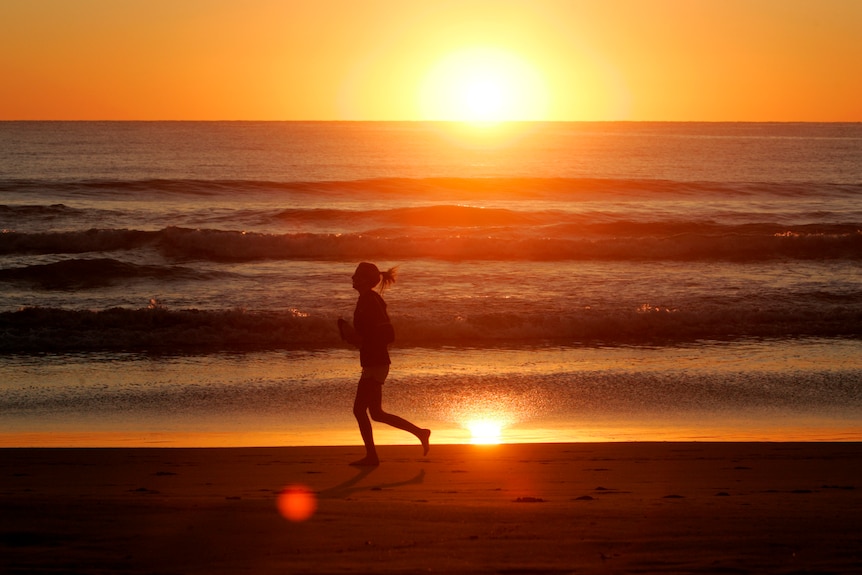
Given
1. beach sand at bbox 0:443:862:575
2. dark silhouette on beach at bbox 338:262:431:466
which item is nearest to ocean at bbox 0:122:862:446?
beach sand at bbox 0:443:862:575

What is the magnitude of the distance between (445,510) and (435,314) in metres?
10.5

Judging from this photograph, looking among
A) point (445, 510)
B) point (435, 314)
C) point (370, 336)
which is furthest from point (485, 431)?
point (435, 314)

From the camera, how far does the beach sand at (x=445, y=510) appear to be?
4848mm

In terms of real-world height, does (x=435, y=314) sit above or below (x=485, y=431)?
above

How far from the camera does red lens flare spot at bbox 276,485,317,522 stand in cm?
576

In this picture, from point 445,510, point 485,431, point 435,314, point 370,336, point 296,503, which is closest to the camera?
point 445,510

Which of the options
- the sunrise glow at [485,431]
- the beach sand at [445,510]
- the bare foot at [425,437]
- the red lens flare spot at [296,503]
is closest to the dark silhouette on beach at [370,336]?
the bare foot at [425,437]

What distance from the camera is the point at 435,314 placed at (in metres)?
16.3

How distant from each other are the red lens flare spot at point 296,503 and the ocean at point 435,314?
2268 mm

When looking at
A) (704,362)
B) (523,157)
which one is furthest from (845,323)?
(523,157)

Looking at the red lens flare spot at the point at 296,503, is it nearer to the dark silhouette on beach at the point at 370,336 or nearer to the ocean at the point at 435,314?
the dark silhouette on beach at the point at 370,336

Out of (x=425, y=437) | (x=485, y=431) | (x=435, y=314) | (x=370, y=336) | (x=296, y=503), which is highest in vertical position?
(x=435, y=314)

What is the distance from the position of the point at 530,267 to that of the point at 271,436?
1512 cm

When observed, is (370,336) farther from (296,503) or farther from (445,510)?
(445,510)
